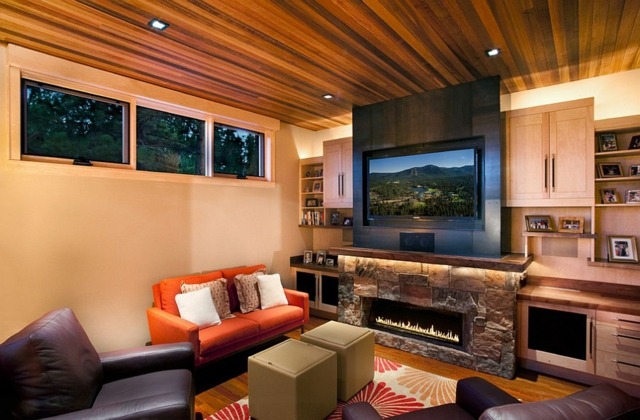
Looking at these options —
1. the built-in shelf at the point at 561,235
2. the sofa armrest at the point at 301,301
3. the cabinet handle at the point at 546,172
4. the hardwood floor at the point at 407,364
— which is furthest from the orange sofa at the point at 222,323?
the cabinet handle at the point at 546,172

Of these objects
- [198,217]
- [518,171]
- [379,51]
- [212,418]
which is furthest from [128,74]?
[518,171]

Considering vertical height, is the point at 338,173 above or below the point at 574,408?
above

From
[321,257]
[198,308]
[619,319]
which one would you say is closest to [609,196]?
[619,319]

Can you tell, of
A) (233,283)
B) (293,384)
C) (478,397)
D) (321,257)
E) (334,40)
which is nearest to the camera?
(478,397)

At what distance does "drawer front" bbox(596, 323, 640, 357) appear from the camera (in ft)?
8.84

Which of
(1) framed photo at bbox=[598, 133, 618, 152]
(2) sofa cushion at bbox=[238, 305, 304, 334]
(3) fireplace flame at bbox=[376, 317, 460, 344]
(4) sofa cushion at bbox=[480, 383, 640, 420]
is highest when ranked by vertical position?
(1) framed photo at bbox=[598, 133, 618, 152]

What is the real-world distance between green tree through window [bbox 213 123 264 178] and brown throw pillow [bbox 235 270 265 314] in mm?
1435

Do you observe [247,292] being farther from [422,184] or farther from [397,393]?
[422,184]

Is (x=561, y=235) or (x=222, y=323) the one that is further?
(x=222, y=323)

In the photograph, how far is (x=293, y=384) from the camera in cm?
220

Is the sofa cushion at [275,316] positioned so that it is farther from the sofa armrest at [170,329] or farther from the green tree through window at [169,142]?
the green tree through window at [169,142]

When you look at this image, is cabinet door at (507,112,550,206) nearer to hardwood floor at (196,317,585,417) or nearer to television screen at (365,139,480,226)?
television screen at (365,139,480,226)

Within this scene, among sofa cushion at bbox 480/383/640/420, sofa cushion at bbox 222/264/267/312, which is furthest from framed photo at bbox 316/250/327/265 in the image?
sofa cushion at bbox 480/383/640/420

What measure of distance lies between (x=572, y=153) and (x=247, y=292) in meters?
3.67
